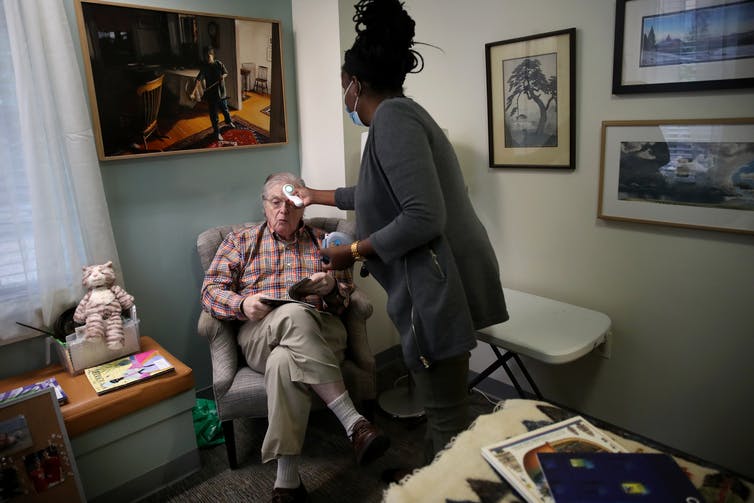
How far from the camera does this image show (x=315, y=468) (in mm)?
2115

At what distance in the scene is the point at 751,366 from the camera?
184 cm

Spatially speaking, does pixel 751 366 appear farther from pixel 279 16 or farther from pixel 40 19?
pixel 40 19

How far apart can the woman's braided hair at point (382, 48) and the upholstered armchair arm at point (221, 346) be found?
3.76 feet

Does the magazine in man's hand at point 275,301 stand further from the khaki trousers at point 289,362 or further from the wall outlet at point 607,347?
the wall outlet at point 607,347

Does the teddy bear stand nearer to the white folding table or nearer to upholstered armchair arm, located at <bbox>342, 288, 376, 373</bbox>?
upholstered armchair arm, located at <bbox>342, 288, 376, 373</bbox>

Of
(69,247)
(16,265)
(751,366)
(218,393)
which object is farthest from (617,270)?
(16,265)

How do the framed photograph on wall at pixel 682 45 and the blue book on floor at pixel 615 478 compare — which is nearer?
the blue book on floor at pixel 615 478

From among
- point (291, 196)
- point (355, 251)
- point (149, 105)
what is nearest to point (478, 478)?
point (355, 251)

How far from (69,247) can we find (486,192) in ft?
5.87

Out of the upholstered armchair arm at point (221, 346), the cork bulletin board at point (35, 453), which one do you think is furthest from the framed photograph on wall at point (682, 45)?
→ the cork bulletin board at point (35, 453)

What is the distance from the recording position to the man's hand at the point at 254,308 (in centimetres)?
200

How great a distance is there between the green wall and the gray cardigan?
1.27 metres

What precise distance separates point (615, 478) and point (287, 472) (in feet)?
4.21

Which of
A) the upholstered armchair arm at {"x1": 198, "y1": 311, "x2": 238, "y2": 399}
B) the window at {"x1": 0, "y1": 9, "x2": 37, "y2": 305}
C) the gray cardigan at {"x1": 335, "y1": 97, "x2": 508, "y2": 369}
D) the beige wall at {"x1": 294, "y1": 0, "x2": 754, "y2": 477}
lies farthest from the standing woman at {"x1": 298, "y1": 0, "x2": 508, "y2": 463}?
the window at {"x1": 0, "y1": 9, "x2": 37, "y2": 305}
